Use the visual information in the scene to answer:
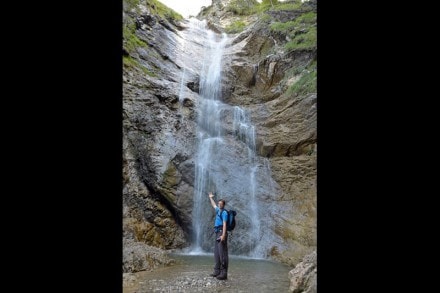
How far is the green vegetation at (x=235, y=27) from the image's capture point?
2463 cm

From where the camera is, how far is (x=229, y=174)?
15547mm

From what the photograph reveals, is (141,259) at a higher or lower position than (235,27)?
lower

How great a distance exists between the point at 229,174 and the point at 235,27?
45.0 ft

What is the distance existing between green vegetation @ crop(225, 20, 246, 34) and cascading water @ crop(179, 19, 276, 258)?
6.74 metres

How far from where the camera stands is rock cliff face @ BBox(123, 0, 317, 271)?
1387 centimetres

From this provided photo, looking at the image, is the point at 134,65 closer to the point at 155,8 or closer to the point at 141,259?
the point at 155,8

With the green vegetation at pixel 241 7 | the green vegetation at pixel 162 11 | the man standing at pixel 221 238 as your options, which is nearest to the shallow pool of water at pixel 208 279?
the man standing at pixel 221 238

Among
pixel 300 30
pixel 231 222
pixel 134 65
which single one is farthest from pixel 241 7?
pixel 231 222

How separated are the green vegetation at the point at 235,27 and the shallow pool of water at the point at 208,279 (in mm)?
17571

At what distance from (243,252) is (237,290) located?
637cm

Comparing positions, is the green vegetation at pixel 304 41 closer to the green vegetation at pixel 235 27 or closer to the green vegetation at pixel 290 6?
the green vegetation at pixel 290 6

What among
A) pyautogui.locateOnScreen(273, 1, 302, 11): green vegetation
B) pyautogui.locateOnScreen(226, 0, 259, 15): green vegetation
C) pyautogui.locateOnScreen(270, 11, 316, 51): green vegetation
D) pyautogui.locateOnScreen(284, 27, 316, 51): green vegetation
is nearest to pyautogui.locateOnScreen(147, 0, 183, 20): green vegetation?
pyautogui.locateOnScreen(226, 0, 259, 15): green vegetation
